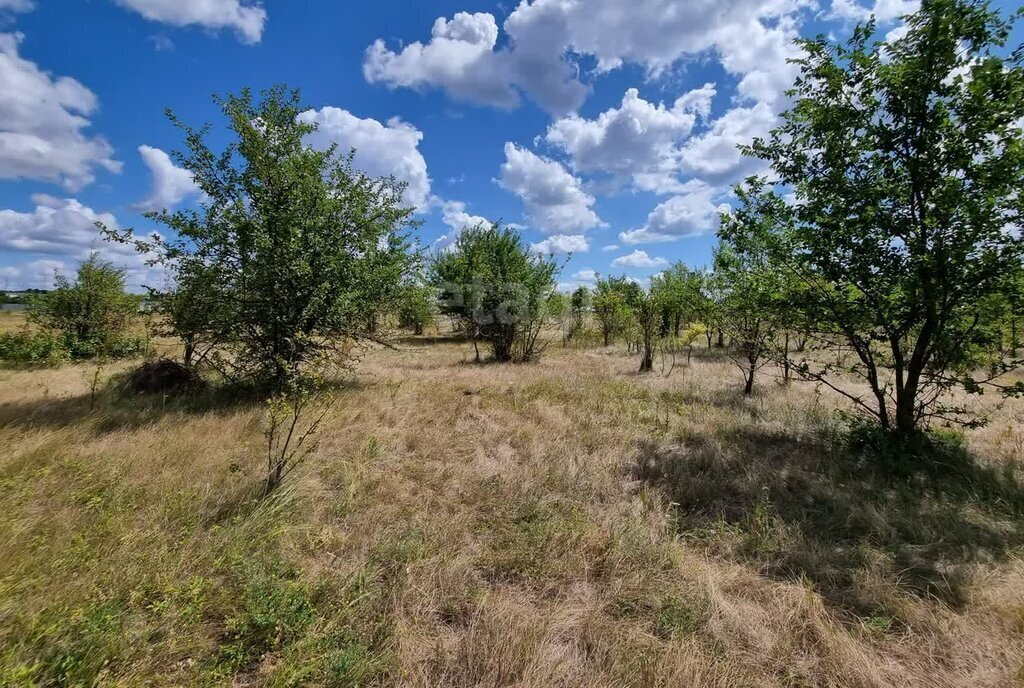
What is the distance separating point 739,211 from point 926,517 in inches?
177

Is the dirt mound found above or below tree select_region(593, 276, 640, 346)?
below

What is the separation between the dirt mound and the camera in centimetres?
837

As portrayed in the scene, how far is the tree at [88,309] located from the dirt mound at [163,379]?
23.7 ft

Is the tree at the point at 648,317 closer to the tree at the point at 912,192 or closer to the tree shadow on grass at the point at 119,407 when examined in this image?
the tree at the point at 912,192

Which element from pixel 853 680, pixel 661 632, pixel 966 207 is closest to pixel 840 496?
pixel 853 680

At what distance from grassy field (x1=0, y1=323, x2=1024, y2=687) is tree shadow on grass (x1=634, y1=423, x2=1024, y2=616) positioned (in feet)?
0.09

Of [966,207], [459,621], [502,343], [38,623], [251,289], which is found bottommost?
[459,621]

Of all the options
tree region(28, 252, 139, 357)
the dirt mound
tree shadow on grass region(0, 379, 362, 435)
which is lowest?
tree shadow on grass region(0, 379, 362, 435)

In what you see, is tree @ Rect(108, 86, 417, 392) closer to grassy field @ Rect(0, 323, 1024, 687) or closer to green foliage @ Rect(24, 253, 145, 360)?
grassy field @ Rect(0, 323, 1024, 687)

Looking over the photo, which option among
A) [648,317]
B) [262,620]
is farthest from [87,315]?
[648,317]

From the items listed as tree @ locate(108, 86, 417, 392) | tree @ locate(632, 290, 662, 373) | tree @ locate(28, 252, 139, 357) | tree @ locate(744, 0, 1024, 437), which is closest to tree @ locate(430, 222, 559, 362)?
tree @ locate(632, 290, 662, 373)

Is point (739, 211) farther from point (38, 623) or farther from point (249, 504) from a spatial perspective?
point (38, 623)

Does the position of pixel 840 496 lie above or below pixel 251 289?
below

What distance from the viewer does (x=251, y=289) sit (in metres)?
7.80
